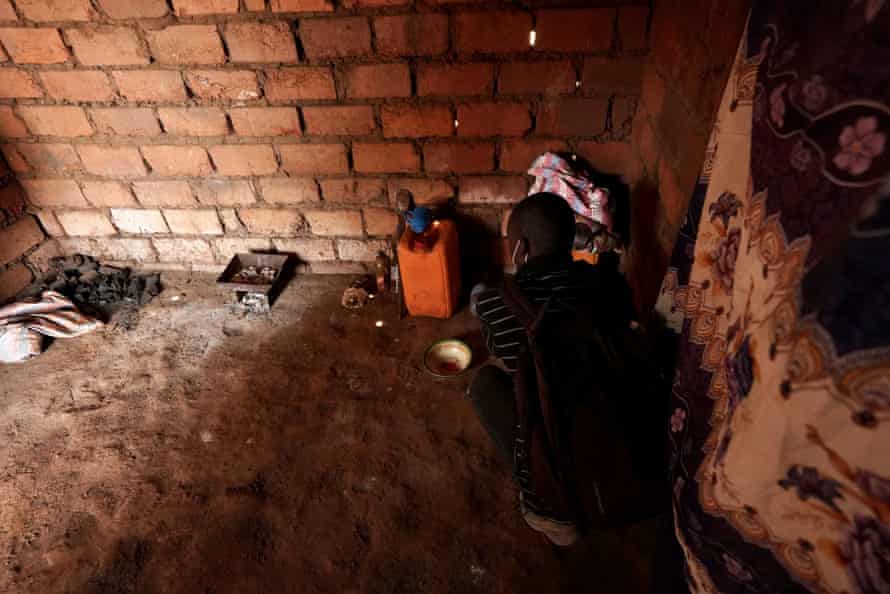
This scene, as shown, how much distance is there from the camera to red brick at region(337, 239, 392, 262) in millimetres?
2832

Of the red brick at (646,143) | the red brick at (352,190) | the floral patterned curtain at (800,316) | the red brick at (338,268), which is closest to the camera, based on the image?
the floral patterned curtain at (800,316)

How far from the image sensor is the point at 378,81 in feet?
7.43

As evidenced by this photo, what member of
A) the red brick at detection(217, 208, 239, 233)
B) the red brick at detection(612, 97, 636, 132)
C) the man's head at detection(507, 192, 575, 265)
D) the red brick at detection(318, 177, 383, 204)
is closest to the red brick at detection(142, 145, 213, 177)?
the red brick at detection(217, 208, 239, 233)

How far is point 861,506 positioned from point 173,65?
9.47ft

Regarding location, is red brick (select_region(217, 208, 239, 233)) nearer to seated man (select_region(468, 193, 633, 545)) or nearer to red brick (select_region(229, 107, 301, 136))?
red brick (select_region(229, 107, 301, 136))

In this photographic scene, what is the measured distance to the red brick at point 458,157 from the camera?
7.98 feet

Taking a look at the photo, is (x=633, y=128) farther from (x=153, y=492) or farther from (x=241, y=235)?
(x=153, y=492)

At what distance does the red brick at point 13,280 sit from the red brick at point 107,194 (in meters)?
0.58

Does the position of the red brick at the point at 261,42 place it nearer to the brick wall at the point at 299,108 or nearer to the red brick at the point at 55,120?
the brick wall at the point at 299,108

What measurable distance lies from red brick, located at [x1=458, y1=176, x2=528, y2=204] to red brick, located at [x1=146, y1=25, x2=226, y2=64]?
4.41 ft

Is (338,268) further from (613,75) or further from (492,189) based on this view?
(613,75)

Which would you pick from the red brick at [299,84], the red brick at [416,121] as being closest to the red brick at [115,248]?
the red brick at [299,84]

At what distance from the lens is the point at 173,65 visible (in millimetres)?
2303

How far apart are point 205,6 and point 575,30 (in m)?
1.67
